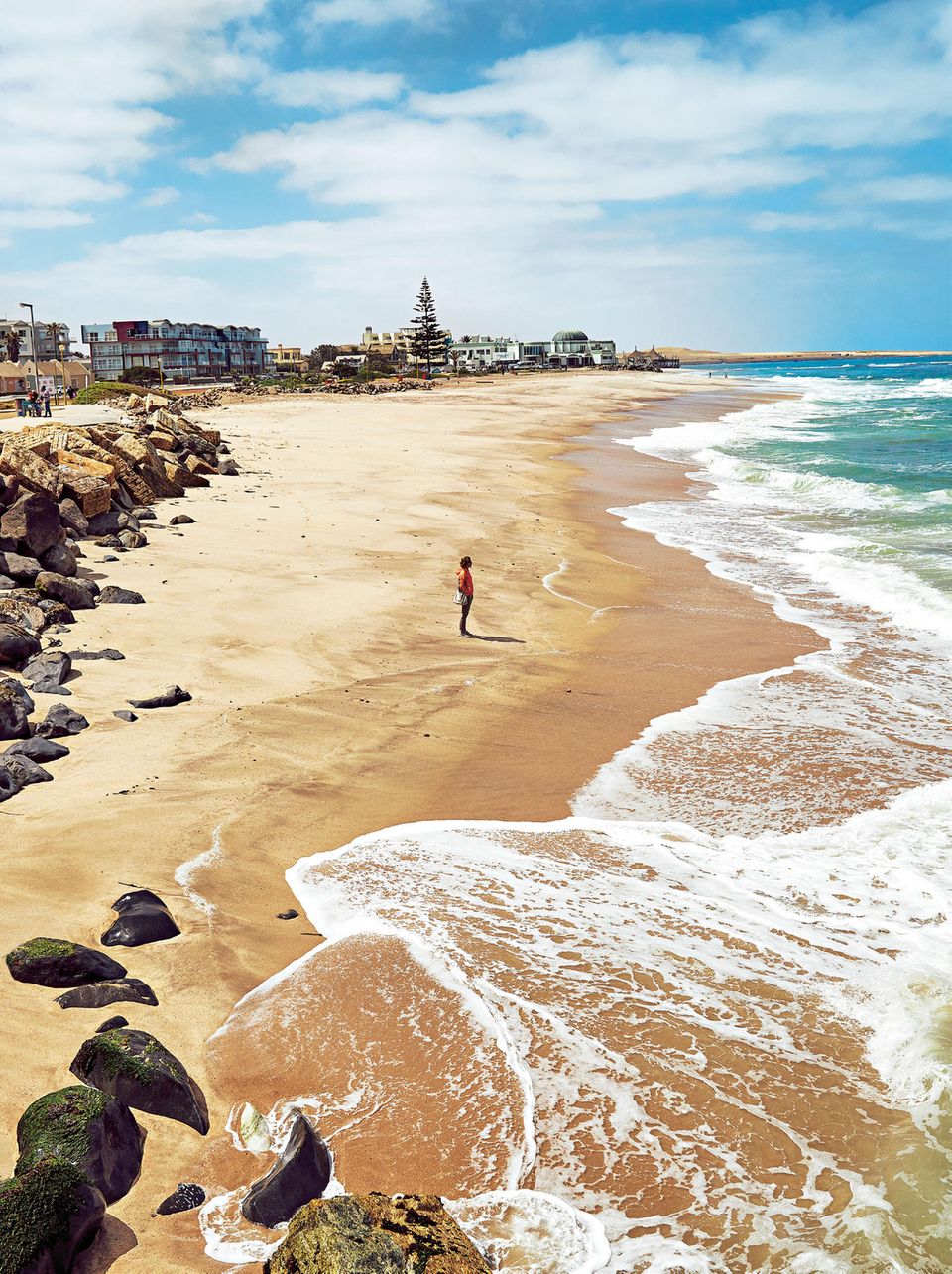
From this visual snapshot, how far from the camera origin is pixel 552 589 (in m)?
17.1

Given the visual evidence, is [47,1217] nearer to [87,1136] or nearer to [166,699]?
[87,1136]

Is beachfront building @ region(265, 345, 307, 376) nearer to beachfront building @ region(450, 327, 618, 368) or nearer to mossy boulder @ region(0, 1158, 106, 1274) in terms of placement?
beachfront building @ region(450, 327, 618, 368)

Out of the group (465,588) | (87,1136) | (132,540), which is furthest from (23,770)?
(132,540)

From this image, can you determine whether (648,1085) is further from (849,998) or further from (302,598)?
(302,598)

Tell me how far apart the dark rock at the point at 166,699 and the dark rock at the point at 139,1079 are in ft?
18.2

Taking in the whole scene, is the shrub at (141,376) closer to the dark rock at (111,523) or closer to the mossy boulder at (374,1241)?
the dark rock at (111,523)

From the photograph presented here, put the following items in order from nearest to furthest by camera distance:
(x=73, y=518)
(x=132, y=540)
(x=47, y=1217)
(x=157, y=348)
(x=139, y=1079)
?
(x=47, y=1217) → (x=139, y=1079) → (x=73, y=518) → (x=132, y=540) → (x=157, y=348)

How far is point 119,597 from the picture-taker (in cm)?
1352

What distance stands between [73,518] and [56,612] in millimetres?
4846

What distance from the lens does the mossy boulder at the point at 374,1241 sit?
3.44 m

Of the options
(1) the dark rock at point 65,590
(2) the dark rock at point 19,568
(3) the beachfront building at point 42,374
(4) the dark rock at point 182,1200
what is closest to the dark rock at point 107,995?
(4) the dark rock at point 182,1200

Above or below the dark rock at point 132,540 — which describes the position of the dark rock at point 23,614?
below

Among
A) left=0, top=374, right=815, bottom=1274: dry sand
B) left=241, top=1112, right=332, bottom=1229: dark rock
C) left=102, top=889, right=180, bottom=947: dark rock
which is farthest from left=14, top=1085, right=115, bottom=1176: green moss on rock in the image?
left=102, top=889, right=180, bottom=947: dark rock

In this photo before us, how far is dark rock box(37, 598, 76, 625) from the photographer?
Result: 1220cm
